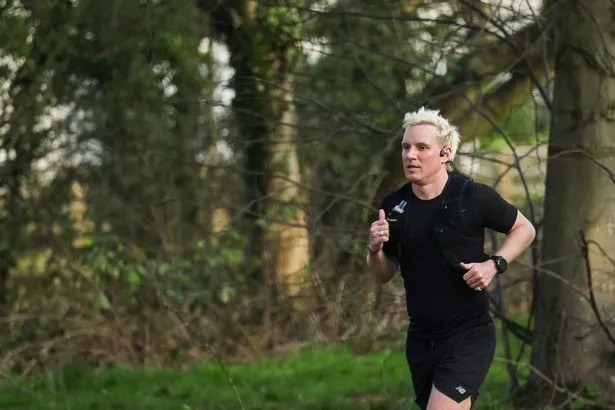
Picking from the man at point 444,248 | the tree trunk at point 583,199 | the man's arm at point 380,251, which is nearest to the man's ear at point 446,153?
the man at point 444,248

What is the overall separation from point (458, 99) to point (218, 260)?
15.7ft

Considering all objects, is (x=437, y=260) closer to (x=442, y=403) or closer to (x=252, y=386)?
(x=442, y=403)

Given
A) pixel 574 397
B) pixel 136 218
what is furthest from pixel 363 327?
pixel 136 218

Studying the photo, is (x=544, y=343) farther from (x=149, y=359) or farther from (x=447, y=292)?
(x=149, y=359)

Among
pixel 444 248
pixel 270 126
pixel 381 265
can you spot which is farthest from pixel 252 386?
pixel 444 248

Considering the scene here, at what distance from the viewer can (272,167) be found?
14711 mm

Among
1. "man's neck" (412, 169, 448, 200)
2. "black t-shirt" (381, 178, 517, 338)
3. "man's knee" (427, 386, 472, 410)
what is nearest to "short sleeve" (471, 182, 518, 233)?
"black t-shirt" (381, 178, 517, 338)

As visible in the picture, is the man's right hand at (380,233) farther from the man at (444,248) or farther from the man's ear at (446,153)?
the man's ear at (446,153)

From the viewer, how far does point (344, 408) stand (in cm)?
925

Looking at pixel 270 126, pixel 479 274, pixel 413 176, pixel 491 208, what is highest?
pixel 270 126

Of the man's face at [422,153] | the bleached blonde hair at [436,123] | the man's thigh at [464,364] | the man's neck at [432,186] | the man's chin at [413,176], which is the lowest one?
the man's thigh at [464,364]

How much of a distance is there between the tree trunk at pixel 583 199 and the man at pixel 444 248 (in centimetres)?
320

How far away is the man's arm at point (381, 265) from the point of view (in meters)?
5.42

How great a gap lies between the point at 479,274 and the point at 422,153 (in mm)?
599
